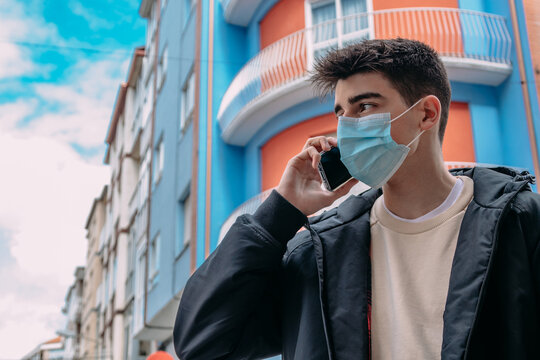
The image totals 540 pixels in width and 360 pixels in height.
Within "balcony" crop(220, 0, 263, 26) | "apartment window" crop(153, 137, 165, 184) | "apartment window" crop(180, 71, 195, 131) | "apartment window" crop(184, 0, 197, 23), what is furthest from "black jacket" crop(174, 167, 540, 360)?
"apartment window" crop(153, 137, 165, 184)

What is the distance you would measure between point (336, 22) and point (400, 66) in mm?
11442

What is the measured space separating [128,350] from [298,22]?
18.4m

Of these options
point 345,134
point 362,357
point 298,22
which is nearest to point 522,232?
point 362,357

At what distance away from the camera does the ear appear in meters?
2.72

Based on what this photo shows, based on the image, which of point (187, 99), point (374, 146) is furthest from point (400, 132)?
point (187, 99)

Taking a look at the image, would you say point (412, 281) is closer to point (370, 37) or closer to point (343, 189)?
point (343, 189)

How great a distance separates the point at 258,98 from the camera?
14.5 meters

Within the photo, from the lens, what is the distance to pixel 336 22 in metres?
13.9

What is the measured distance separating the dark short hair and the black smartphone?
0.96ft

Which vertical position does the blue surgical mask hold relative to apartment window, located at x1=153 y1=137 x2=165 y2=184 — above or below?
below

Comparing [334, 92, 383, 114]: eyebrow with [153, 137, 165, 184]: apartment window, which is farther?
[153, 137, 165, 184]: apartment window

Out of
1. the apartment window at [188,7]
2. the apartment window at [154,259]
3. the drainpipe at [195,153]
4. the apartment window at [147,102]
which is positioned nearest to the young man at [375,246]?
the drainpipe at [195,153]

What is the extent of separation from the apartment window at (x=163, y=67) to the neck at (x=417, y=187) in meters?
19.9

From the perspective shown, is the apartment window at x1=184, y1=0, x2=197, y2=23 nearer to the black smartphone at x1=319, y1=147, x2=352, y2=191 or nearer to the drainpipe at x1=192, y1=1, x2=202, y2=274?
the drainpipe at x1=192, y1=1, x2=202, y2=274
